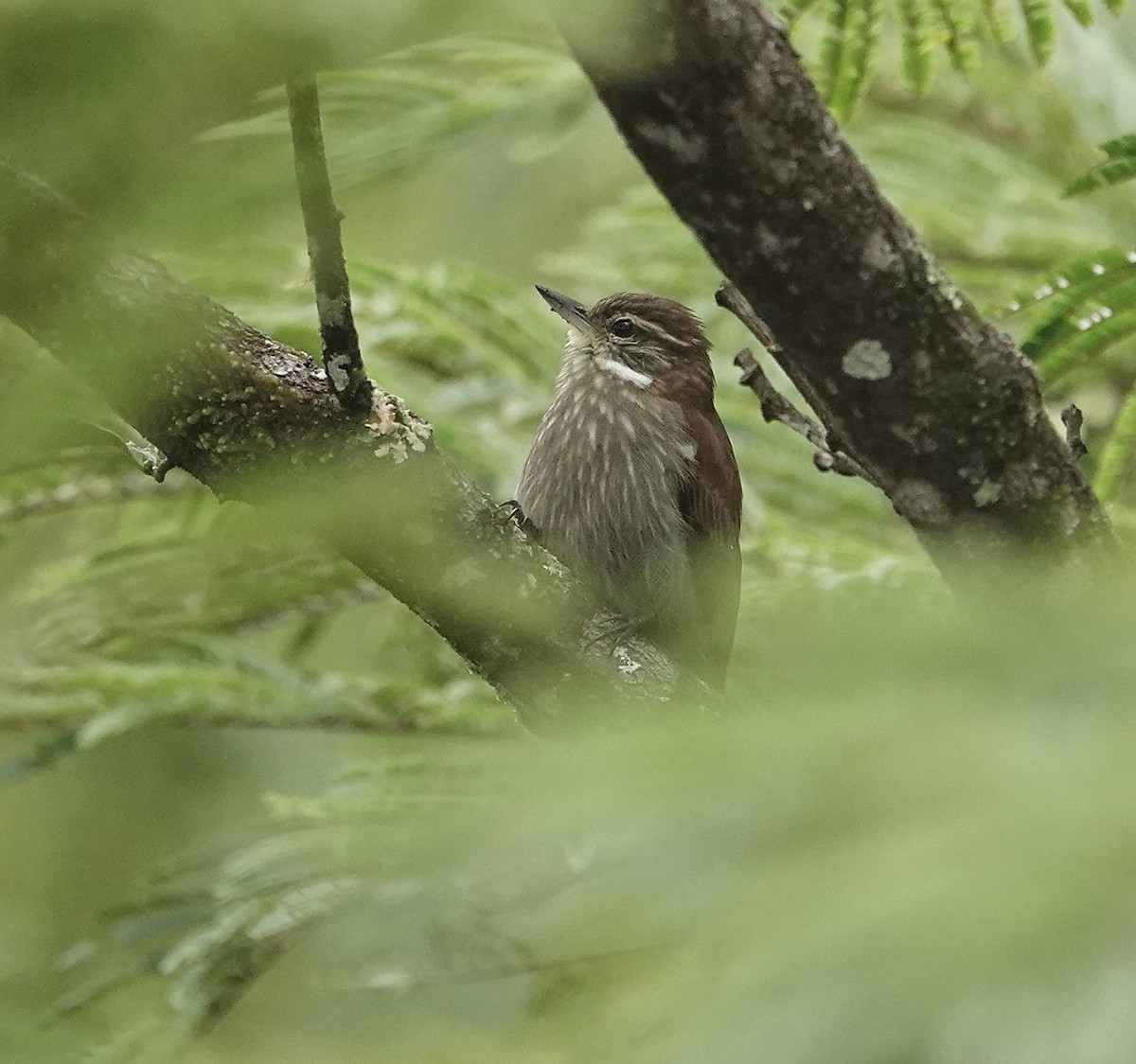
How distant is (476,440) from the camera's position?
409 cm

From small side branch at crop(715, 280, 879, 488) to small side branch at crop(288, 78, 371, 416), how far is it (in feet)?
2.19

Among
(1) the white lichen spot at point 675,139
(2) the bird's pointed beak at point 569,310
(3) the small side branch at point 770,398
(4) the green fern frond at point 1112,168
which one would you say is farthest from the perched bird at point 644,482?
(1) the white lichen spot at point 675,139

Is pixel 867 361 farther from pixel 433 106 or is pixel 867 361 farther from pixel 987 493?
pixel 433 106

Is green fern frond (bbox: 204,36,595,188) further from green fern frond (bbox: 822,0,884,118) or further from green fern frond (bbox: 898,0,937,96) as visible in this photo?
green fern frond (bbox: 898,0,937,96)

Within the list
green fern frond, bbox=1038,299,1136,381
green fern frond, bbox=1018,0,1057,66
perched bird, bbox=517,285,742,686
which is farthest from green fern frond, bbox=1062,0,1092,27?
perched bird, bbox=517,285,742,686

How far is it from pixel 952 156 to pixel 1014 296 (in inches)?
101

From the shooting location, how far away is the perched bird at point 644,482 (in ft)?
11.3

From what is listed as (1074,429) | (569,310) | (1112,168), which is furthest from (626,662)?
(569,310)

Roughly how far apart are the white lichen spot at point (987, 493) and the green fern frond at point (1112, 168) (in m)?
0.43

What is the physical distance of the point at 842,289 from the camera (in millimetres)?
2043

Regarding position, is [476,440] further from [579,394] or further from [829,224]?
[829,224]

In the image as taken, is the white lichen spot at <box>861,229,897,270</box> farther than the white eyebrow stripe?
No

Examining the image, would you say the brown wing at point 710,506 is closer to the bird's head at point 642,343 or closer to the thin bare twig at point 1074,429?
the bird's head at point 642,343

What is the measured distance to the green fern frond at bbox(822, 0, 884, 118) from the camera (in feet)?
8.04
